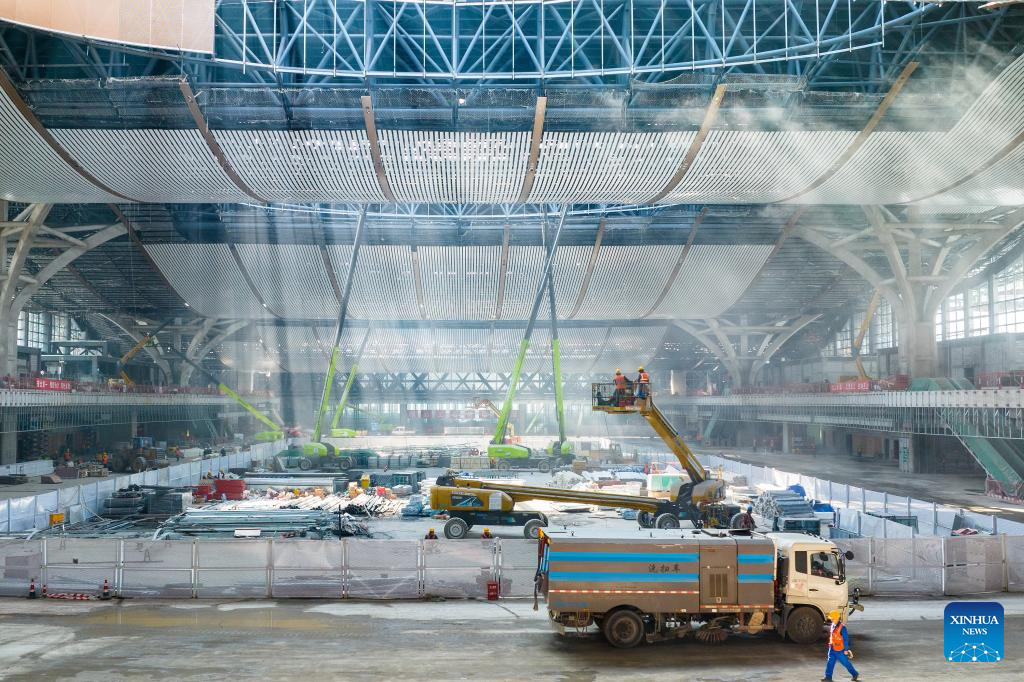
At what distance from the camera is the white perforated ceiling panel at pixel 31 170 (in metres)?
32.2

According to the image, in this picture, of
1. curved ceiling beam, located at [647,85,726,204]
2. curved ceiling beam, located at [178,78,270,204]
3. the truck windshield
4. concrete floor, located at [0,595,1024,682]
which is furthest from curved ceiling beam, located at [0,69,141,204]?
the truck windshield

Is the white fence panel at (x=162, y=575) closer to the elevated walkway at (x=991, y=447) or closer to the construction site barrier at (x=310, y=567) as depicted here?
the construction site barrier at (x=310, y=567)

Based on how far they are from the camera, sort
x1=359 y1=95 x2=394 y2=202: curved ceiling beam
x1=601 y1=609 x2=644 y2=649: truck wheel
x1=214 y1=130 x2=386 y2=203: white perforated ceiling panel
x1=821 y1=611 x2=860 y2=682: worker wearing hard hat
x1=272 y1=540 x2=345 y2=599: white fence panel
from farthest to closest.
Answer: x1=214 y1=130 x2=386 y2=203: white perforated ceiling panel → x1=359 y1=95 x2=394 y2=202: curved ceiling beam → x1=272 y1=540 x2=345 y2=599: white fence panel → x1=601 y1=609 x2=644 y2=649: truck wheel → x1=821 y1=611 x2=860 y2=682: worker wearing hard hat

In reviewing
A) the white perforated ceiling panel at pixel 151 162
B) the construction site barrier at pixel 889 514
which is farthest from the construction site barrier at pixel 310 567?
the white perforated ceiling panel at pixel 151 162

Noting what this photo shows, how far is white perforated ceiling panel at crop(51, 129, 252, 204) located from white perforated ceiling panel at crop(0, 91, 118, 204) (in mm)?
991

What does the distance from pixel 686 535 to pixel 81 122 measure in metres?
29.0

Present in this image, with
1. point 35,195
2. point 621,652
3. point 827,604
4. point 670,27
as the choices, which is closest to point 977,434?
point 670,27

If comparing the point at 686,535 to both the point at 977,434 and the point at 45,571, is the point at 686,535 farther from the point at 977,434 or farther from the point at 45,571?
the point at 977,434

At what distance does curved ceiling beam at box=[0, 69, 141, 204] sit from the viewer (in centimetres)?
2995

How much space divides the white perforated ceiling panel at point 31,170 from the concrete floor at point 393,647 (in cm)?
2142

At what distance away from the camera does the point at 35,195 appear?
3928cm

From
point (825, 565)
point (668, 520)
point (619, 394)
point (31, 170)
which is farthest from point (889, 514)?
→ point (31, 170)

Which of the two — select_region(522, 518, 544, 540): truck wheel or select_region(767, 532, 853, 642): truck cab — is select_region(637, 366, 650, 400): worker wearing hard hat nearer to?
select_region(522, 518, 544, 540): truck wheel

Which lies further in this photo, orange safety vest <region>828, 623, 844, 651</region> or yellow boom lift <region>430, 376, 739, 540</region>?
yellow boom lift <region>430, 376, 739, 540</region>
